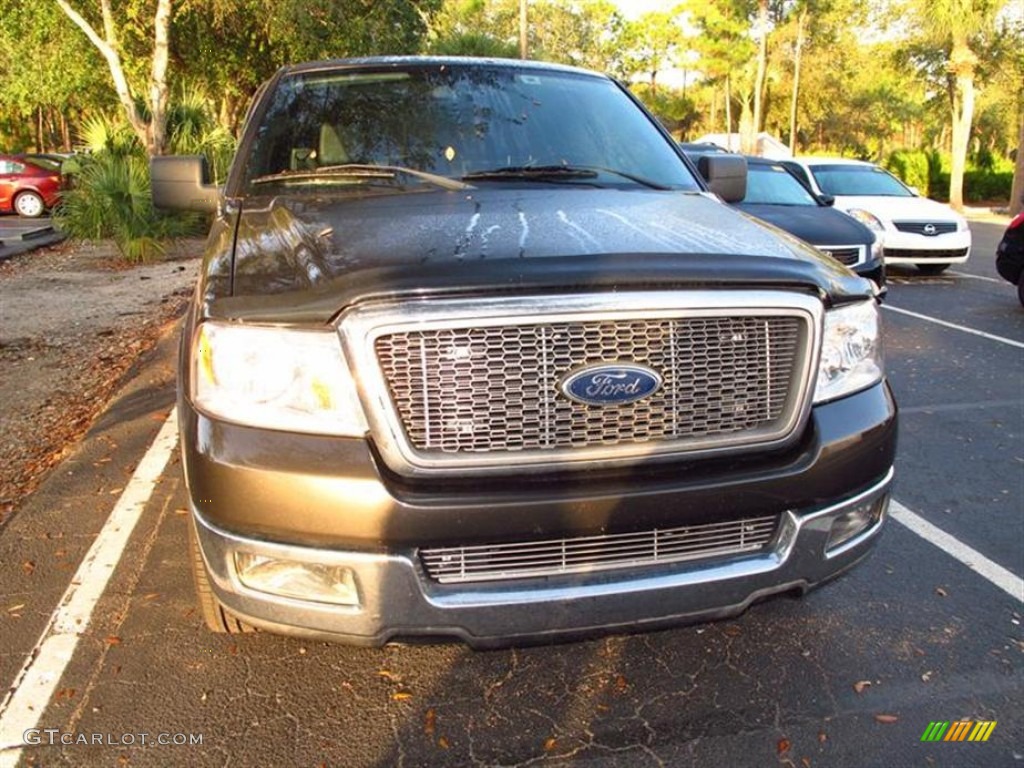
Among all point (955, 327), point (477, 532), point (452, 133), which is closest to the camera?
point (477, 532)

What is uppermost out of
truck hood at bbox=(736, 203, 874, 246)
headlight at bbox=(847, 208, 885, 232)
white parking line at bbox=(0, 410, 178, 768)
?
truck hood at bbox=(736, 203, 874, 246)

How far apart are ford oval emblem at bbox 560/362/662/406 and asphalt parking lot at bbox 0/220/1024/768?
3.00 ft

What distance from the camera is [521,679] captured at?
2.81 m

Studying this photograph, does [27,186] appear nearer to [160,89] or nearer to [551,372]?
[160,89]

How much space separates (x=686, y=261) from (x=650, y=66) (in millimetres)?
70408

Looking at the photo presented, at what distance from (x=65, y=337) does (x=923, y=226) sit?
1034cm

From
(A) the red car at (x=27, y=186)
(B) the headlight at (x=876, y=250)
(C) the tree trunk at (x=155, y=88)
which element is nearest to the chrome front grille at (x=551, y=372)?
(B) the headlight at (x=876, y=250)

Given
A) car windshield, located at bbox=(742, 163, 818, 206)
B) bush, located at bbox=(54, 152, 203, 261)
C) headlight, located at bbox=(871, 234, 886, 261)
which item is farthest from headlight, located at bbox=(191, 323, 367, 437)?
bush, located at bbox=(54, 152, 203, 261)

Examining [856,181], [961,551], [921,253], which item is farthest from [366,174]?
[856,181]

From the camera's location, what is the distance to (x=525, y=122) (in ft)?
12.5

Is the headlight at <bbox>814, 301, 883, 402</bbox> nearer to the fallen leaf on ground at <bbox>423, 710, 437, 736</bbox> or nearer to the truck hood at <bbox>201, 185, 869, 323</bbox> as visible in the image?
the truck hood at <bbox>201, 185, 869, 323</bbox>

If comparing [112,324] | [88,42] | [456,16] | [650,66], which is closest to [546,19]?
[650,66]

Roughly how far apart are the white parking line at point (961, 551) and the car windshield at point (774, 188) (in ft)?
21.2

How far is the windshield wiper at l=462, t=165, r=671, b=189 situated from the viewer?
135 inches
